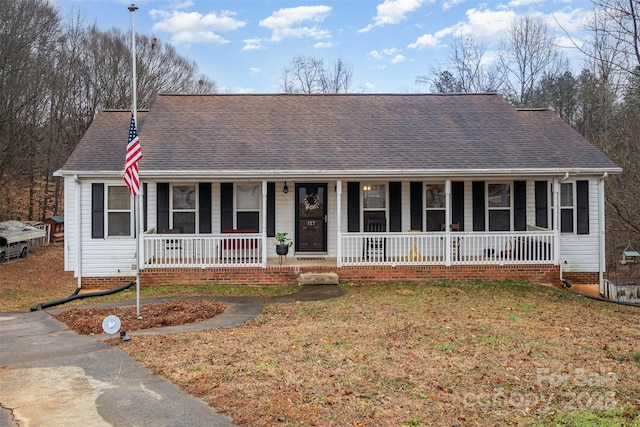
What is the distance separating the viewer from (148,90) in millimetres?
34438

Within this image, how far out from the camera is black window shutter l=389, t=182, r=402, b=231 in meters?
13.5

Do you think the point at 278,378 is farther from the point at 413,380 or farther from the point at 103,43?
the point at 103,43

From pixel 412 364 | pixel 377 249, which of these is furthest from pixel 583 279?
pixel 412 364

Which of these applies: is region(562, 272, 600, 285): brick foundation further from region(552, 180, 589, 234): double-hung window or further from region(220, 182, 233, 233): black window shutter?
region(220, 182, 233, 233): black window shutter

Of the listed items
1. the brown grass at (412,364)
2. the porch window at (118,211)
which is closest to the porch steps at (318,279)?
the brown grass at (412,364)

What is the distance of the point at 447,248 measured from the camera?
40.3 feet

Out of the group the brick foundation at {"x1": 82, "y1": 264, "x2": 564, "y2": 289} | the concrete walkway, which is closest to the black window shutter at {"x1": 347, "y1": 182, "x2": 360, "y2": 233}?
the brick foundation at {"x1": 82, "y1": 264, "x2": 564, "y2": 289}

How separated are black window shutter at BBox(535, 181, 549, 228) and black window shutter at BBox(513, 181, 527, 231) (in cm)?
34

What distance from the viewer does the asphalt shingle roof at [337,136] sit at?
12.5m

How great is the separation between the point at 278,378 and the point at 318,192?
860 centimetres

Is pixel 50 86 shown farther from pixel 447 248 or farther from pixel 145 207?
pixel 447 248

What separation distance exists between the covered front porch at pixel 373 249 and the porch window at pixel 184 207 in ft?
2.29

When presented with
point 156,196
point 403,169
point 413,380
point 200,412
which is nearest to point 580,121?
point 403,169

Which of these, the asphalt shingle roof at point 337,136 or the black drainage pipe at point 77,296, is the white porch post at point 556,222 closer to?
the asphalt shingle roof at point 337,136
